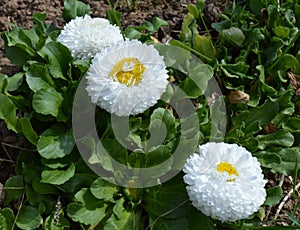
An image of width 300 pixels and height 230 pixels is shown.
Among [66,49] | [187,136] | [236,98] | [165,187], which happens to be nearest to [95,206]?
[165,187]

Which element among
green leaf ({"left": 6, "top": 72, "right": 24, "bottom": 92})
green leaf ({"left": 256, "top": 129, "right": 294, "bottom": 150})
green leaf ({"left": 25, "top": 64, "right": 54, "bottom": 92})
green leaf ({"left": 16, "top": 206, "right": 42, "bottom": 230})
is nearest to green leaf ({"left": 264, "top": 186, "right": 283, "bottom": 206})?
green leaf ({"left": 256, "top": 129, "right": 294, "bottom": 150})

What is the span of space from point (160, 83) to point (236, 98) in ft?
1.85

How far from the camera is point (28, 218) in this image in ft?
7.35

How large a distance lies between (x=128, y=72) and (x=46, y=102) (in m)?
0.38

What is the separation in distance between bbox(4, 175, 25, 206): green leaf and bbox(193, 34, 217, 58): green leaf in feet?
3.45

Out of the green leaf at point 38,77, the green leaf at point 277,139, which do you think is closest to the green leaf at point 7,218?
the green leaf at point 38,77

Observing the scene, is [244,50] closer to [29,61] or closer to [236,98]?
[236,98]

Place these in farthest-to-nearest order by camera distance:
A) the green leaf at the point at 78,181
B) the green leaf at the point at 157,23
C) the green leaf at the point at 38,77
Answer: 1. the green leaf at the point at 157,23
2. the green leaf at the point at 38,77
3. the green leaf at the point at 78,181

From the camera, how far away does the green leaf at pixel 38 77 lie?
234 centimetres

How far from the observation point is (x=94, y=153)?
216 cm

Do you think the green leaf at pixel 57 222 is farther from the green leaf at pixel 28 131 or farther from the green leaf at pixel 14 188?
the green leaf at pixel 28 131

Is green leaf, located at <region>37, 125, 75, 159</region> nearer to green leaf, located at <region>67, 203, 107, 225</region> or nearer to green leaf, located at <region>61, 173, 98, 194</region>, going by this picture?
green leaf, located at <region>61, 173, 98, 194</region>

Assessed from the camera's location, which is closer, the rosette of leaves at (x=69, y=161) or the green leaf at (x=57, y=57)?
the rosette of leaves at (x=69, y=161)

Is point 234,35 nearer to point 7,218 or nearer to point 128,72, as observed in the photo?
point 128,72
